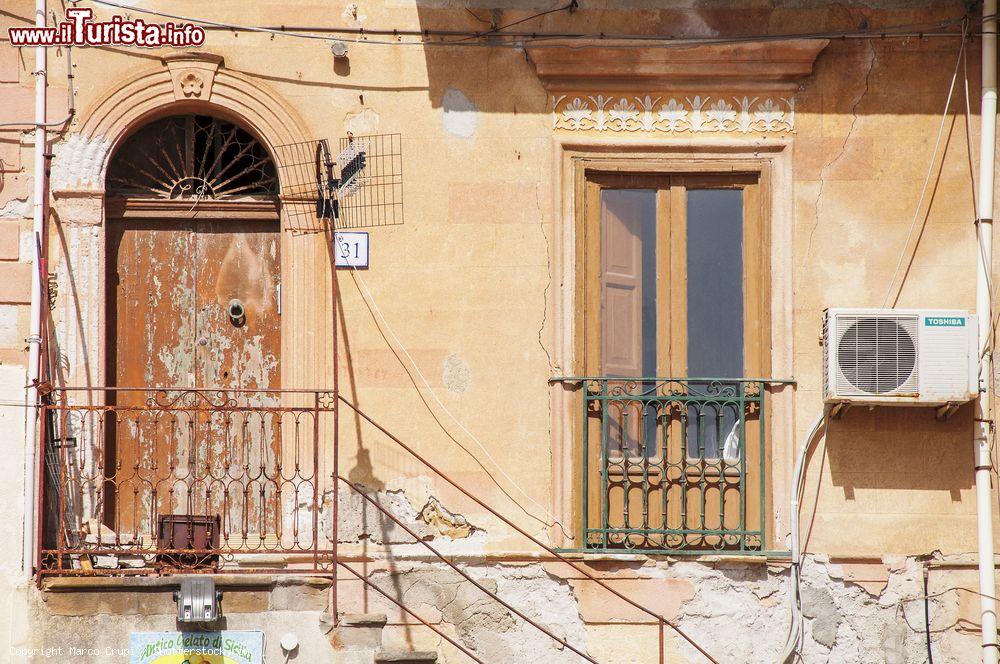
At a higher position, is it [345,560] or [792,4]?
[792,4]

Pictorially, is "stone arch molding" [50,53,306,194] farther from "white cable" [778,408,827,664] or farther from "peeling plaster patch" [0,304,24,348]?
"white cable" [778,408,827,664]

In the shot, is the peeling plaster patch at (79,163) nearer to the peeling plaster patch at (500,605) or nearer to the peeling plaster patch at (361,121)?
the peeling plaster patch at (361,121)

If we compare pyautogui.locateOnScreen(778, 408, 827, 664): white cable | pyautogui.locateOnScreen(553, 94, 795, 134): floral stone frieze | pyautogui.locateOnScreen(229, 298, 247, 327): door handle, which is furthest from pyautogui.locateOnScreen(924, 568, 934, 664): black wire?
pyautogui.locateOnScreen(229, 298, 247, 327): door handle

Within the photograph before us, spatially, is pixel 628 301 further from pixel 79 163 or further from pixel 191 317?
pixel 79 163

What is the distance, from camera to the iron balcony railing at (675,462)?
361 inches

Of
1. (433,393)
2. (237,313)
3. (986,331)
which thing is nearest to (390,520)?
(433,393)

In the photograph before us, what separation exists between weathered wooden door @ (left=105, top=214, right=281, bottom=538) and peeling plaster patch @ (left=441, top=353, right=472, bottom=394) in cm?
113

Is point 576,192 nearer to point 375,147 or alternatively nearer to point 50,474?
point 375,147

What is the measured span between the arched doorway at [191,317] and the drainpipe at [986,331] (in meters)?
4.44

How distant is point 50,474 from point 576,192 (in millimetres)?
3735

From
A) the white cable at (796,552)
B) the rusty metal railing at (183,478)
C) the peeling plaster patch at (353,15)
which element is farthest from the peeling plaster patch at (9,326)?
the white cable at (796,552)

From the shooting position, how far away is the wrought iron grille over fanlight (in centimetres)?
951

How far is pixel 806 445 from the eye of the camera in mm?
9164

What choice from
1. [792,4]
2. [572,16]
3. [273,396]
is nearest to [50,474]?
[273,396]
